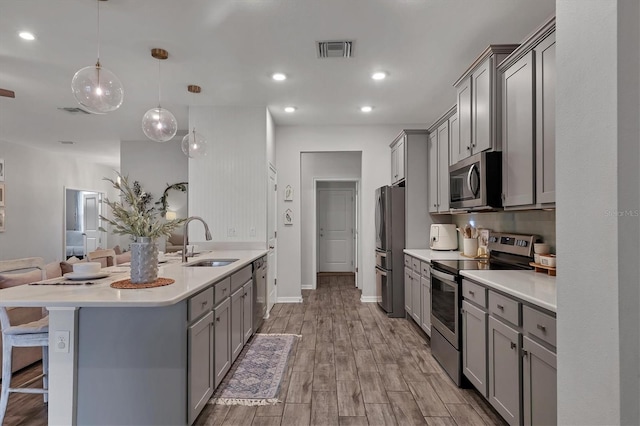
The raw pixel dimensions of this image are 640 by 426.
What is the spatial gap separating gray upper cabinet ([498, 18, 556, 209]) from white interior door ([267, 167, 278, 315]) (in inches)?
122

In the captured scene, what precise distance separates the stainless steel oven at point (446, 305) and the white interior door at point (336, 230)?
16.9 feet

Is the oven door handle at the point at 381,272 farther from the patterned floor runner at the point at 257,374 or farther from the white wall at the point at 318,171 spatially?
the white wall at the point at 318,171

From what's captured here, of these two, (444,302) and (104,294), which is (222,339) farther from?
(444,302)

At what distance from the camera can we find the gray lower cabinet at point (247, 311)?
10.9 feet

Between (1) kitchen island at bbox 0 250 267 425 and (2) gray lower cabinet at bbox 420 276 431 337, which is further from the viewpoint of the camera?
(2) gray lower cabinet at bbox 420 276 431 337

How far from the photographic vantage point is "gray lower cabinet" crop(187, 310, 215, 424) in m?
2.00

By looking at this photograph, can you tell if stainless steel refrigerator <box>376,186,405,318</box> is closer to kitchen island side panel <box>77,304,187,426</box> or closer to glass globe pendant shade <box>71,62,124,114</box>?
kitchen island side panel <box>77,304,187,426</box>

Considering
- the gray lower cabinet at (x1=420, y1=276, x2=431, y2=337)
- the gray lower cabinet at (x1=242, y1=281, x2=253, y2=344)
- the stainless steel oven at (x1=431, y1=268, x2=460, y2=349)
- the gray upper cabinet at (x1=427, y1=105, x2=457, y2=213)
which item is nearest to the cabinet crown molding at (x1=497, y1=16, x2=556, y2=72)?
the gray upper cabinet at (x1=427, y1=105, x2=457, y2=213)

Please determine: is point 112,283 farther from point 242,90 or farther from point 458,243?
point 458,243

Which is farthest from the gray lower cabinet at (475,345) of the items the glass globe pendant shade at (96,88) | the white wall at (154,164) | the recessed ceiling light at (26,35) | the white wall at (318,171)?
the white wall at (154,164)

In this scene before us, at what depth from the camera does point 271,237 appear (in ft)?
16.3

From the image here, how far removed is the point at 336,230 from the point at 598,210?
302 inches

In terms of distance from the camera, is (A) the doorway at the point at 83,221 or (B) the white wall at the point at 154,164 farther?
(A) the doorway at the point at 83,221

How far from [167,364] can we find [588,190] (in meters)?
2.05
